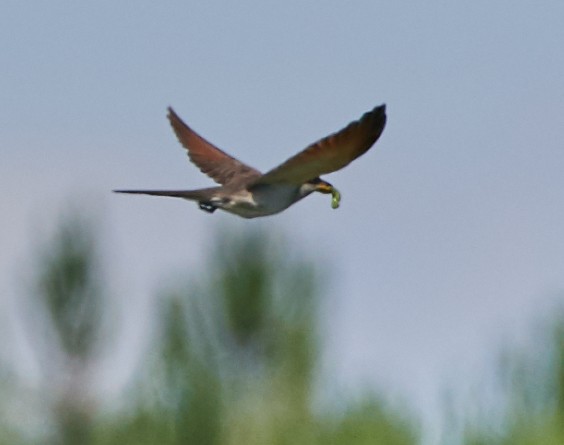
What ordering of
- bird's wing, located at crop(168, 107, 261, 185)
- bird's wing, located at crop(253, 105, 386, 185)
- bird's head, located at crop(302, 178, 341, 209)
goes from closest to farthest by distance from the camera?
bird's wing, located at crop(253, 105, 386, 185) → bird's head, located at crop(302, 178, 341, 209) → bird's wing, located at crop(168, 107, 261, 185)

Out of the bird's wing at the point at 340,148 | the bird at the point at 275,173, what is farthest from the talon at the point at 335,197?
the bird's wing at the point at 340,148

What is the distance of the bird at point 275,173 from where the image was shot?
877cm

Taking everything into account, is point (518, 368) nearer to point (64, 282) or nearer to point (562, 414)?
point (562, 414)

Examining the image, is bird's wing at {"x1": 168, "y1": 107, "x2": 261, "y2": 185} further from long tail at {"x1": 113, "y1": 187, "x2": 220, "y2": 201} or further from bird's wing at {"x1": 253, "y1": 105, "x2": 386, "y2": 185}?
bird's wing at {"x1": 253, "y1": 105, "x2": 386, "y2": 185}

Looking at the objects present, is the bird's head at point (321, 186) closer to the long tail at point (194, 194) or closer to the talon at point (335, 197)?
the talon at point (335, 197)

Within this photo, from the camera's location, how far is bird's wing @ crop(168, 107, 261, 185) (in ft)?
35.0

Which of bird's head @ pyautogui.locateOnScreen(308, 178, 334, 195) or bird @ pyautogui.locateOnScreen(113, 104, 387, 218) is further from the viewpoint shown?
bird's head @ pyautogui.locateOnScreen(308, 178, 334, 195)

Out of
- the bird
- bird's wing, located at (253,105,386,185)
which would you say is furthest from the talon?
bird's wing, located at (253,105,386,185)

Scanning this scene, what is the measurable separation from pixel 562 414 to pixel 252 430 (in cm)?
303

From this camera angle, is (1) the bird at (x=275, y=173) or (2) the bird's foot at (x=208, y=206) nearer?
(1) the bird at (x=275, y=173)

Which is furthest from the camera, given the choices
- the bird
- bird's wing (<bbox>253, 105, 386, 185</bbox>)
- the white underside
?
the white underside

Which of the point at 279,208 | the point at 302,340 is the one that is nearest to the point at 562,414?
the point at 302,340

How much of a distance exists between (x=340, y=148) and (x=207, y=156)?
2.44 m

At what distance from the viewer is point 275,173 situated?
30.8ft
